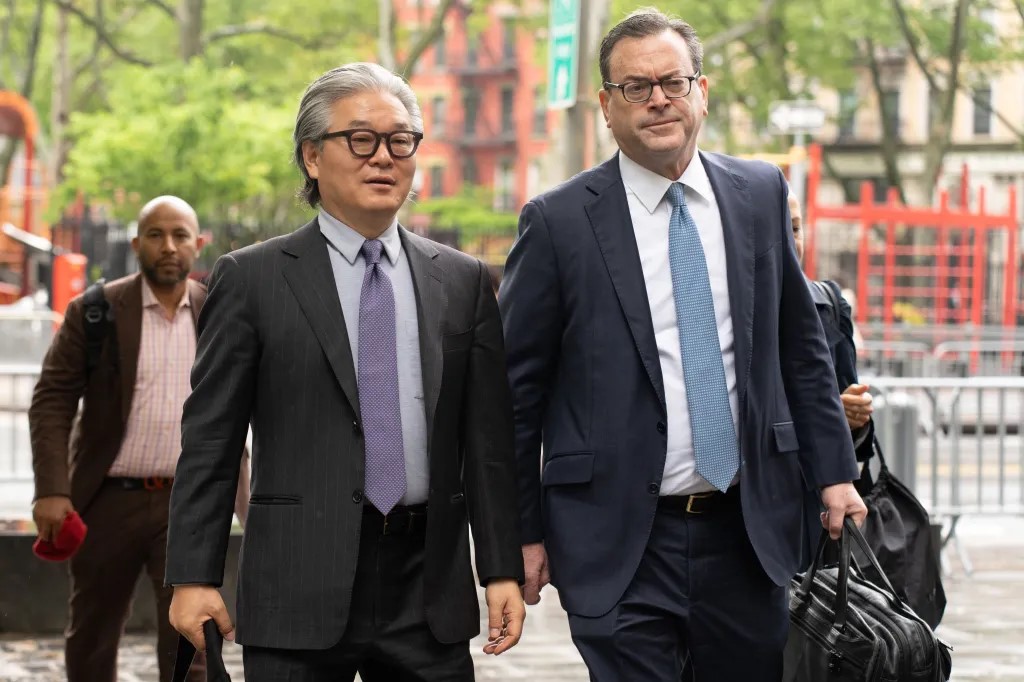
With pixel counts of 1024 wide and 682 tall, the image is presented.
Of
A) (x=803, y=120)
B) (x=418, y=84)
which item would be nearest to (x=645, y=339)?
(x=803, y=120)

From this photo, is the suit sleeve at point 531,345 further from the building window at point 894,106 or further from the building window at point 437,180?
the building window at point 437,180

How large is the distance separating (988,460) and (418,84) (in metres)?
67.8

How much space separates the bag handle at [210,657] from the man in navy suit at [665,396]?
814mm

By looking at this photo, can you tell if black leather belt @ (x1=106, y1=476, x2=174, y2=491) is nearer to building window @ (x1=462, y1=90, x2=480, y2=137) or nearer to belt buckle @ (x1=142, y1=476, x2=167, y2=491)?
belt buckle @ (x1=142, y1=476, x2=167, y2=491)

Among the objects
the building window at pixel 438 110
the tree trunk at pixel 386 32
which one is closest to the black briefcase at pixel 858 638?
the tree trunk at pixel 386 32

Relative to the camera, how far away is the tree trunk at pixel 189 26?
28438mm

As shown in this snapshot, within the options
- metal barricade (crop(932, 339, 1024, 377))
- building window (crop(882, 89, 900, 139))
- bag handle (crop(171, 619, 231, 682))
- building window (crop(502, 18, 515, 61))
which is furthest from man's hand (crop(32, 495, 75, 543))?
building window (crop(502, 18, 515, 61))

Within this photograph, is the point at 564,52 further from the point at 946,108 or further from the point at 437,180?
the point at 437,180

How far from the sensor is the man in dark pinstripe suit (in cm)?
329

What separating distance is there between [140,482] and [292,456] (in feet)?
7.57

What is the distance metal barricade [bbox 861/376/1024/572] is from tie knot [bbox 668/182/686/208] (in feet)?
20.7

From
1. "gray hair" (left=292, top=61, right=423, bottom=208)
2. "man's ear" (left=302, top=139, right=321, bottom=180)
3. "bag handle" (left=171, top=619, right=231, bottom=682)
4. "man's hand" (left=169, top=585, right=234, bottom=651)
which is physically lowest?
"bag handle" (left=171, top=619, right=231, bottom=682)

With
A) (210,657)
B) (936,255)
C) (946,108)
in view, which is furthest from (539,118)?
(210,657)

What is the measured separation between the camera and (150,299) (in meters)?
5.62
